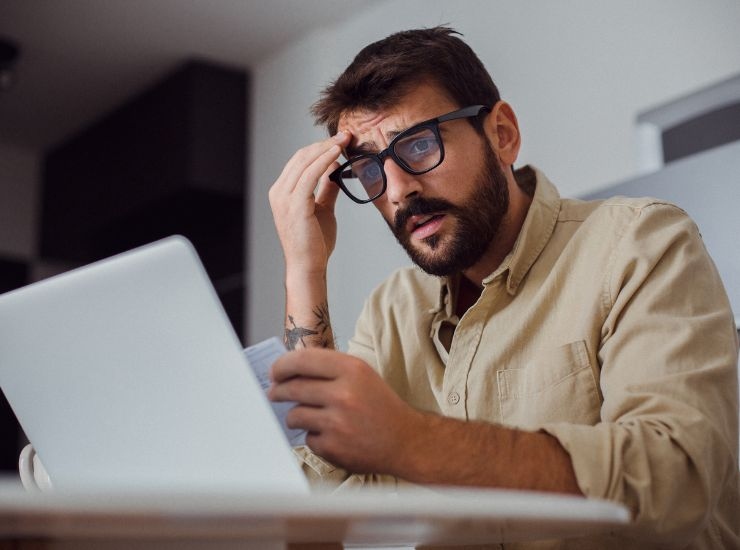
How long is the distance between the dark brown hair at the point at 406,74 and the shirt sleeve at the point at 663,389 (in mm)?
440

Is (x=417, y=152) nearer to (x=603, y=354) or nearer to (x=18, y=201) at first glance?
(x=603, y=354)

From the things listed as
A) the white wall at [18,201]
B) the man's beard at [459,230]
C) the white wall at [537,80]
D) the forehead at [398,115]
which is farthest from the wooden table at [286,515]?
the white wall at [18,201]

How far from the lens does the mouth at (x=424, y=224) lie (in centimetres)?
144

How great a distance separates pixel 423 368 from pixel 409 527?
2.73ft

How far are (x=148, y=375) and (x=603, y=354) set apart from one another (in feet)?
2.11

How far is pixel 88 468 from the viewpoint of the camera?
2.81ft

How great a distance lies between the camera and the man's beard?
1.44 m

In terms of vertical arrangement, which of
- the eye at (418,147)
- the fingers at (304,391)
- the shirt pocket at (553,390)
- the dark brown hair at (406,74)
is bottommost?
the shirt pocket at (553,390)

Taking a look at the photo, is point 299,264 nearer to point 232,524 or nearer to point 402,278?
point 402,278

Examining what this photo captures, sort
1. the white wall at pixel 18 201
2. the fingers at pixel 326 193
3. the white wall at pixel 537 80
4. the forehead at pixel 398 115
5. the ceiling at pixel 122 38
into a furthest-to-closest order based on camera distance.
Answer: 1. the white wall at pixel 18 201
2. the ceiling at pixel 122 38
3. the white wall at pixel 537 80
4. the fingers at pixel 326 193
5. the forehead at pixel 398 115

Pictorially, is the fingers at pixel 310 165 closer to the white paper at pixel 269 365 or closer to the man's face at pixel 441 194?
the man's face at pixel 441 194

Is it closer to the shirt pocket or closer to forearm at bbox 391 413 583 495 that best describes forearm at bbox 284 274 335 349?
the shirt pocket

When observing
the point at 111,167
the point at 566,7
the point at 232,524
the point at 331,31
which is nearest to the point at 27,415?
the point at 232,524

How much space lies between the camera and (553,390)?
1221mm
